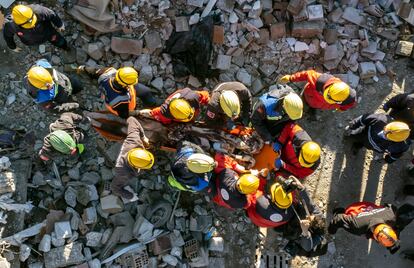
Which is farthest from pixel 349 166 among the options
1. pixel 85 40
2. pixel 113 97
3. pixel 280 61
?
pixel 85 40

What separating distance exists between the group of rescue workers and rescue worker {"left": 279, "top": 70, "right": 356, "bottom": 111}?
15 mm

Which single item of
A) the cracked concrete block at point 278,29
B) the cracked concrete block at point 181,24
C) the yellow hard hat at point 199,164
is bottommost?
the yellow hard hat at point 199,164

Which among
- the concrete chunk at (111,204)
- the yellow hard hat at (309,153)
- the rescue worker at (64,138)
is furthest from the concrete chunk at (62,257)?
the yellow hard hat at (309,153)

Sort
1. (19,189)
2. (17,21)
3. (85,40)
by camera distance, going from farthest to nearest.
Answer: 1. (85,40)
2. (19,189)
3. (17,21)

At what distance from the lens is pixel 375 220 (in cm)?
650

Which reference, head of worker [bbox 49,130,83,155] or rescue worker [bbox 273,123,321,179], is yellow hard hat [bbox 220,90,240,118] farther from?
head of worker [bbox 49,130,83,155]

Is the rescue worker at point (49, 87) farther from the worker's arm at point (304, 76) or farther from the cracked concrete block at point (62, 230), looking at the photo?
the worker's arm at point (304, 76)

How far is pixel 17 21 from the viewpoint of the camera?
631 centimetres

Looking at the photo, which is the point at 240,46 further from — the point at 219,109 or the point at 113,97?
the point at 113,97

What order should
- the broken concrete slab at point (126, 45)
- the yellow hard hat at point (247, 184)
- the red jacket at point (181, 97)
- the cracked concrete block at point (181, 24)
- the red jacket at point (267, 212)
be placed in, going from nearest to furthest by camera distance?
the yellow hard hat at point (247, 184) → the red jacket at point (267, 212) → the red jacket at point (181, 97) → the broken concrete slab at point (126, 45) → the cracked concrete block at point (181, 24)

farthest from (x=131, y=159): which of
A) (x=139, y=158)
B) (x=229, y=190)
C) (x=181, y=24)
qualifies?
(x=181, y=24)

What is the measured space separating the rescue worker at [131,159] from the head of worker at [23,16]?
2.05m

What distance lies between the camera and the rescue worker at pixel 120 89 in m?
6.23

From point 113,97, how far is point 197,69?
183 cm
